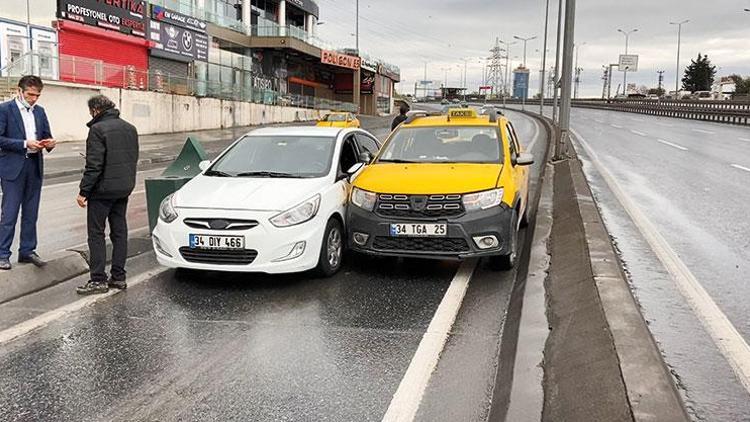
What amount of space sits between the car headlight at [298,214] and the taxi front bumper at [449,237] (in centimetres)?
56

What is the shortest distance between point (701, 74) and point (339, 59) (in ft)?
262

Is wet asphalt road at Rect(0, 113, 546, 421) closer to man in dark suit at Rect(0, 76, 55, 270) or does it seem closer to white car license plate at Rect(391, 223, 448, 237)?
white car license plate at Rect(391, 223, 448, 237)

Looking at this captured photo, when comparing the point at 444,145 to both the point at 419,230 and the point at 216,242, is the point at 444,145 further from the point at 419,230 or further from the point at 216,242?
the point at 216,242

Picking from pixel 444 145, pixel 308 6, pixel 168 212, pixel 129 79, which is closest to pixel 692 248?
pixel 444 145

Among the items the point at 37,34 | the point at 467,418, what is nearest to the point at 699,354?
the point at 467,418

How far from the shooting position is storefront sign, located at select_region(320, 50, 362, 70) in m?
61.2

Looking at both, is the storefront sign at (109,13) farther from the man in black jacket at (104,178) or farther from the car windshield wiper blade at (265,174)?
the man in black jacket at (104,178)

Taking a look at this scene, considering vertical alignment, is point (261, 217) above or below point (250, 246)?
above

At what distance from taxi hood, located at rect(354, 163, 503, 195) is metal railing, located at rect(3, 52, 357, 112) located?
73.2 feet

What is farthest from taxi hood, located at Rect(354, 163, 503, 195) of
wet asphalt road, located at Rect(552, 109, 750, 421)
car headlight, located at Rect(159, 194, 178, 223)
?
car headlight, located at Rect(159, 194, 178, 223)

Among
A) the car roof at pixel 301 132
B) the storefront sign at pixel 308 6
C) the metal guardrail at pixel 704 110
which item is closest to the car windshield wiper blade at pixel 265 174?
the car roof at pixel 301 132

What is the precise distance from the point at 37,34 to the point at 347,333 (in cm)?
2886

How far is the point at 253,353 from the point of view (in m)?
4.50

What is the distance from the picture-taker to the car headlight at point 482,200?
6.29 meters
